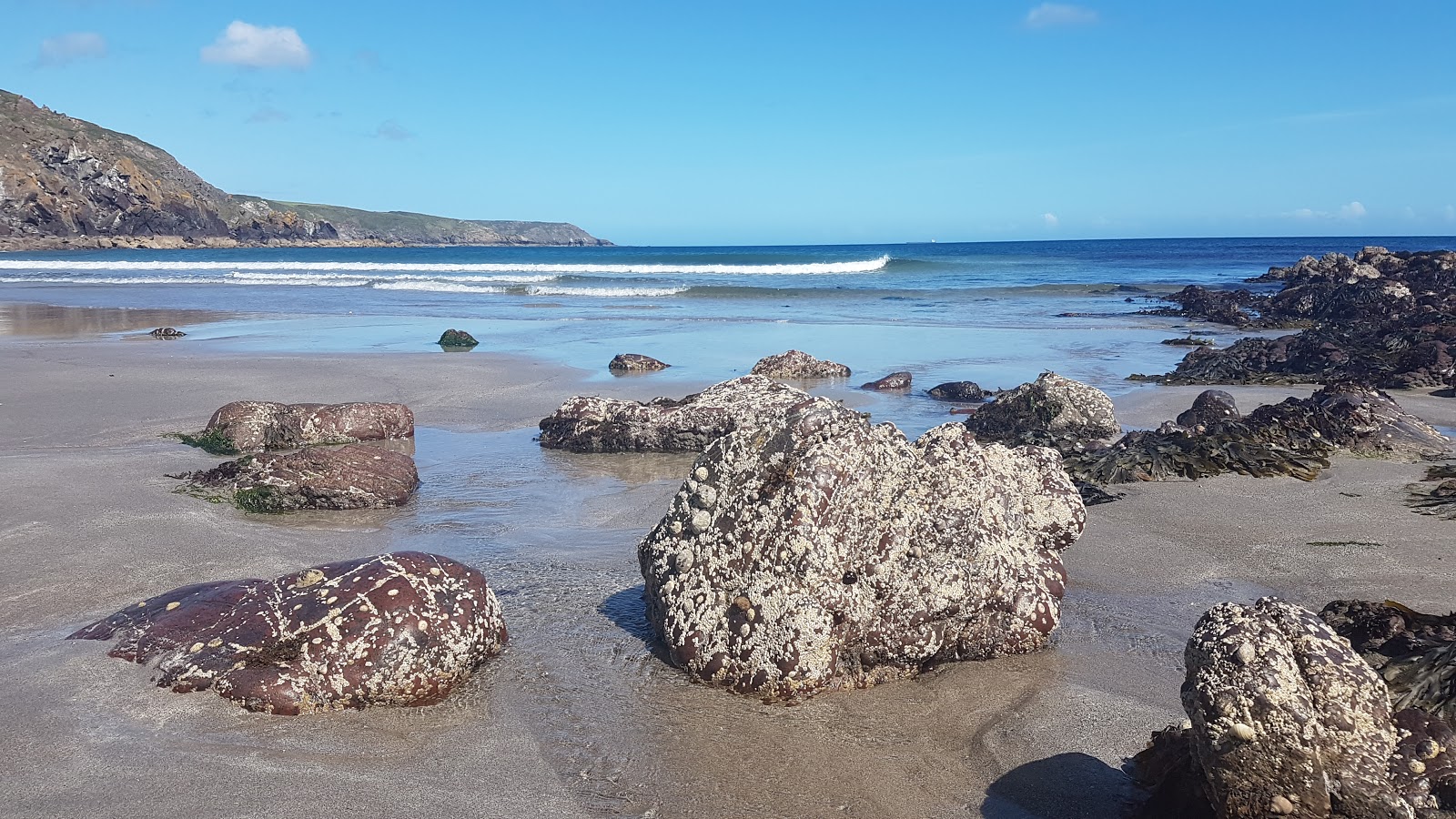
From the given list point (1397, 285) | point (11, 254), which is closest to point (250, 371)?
point (1397, 285)

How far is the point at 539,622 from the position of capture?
456cm

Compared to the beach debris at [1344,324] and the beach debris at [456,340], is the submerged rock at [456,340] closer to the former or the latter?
the beach debris at [456,340]

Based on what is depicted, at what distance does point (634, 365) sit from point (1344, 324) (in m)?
14.6

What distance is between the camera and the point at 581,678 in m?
4.00

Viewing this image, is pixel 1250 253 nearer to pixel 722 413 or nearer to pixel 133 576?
pixel 722 413

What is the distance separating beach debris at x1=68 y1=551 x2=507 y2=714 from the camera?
3689 mm

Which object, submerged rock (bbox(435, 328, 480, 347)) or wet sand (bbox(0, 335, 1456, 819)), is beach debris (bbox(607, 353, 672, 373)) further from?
wet sand (bbox(0, 335, 1456, 819))

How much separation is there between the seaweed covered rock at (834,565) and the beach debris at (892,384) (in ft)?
24.2

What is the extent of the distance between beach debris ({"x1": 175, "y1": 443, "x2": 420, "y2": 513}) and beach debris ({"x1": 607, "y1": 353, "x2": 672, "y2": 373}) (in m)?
6.48

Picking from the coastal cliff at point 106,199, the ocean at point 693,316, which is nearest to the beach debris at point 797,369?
the ocean at point 693,316

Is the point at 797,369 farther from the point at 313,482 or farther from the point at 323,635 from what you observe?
the point at 323,635

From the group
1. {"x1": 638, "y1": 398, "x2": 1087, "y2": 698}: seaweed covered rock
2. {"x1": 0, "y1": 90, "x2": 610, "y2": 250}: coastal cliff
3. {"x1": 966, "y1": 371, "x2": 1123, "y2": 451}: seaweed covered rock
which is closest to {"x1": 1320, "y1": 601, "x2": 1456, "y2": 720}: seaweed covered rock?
{"x1": 638, "y1": 398, "x2": 1087, "y2": 698}: seaweed covered rock

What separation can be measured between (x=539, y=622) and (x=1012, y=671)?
2048mm

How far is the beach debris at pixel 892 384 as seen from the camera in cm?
1184
